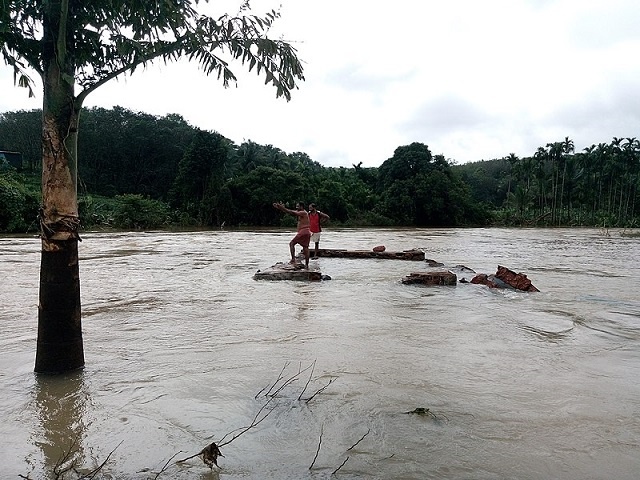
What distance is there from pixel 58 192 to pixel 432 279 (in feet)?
27.8

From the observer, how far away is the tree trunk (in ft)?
13.3

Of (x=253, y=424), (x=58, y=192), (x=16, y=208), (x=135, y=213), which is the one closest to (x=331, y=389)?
(x=253, y=424)

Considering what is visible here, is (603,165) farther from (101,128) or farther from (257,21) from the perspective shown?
(257,21)

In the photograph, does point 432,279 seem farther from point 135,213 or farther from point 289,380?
point 135,213

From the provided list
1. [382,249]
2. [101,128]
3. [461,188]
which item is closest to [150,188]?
[101,128]

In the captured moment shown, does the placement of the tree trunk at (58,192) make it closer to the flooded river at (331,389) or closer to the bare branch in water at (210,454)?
the flooded river at (331,389)

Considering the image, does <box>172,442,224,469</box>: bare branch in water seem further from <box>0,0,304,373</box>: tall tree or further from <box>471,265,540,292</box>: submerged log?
<box>471,265,540,292</box>: submerged log

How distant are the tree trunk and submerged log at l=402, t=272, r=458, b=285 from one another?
8042 millimetres

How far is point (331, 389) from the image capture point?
4.55m

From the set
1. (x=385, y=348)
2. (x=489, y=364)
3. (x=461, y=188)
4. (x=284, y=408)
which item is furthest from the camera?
(x=461, y=188)

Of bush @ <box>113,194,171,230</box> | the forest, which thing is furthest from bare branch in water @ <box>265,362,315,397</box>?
the forest

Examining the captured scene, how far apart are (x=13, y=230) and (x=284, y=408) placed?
1338 inches

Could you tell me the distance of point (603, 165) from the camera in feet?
202

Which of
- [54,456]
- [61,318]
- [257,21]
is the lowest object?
[54,456]
